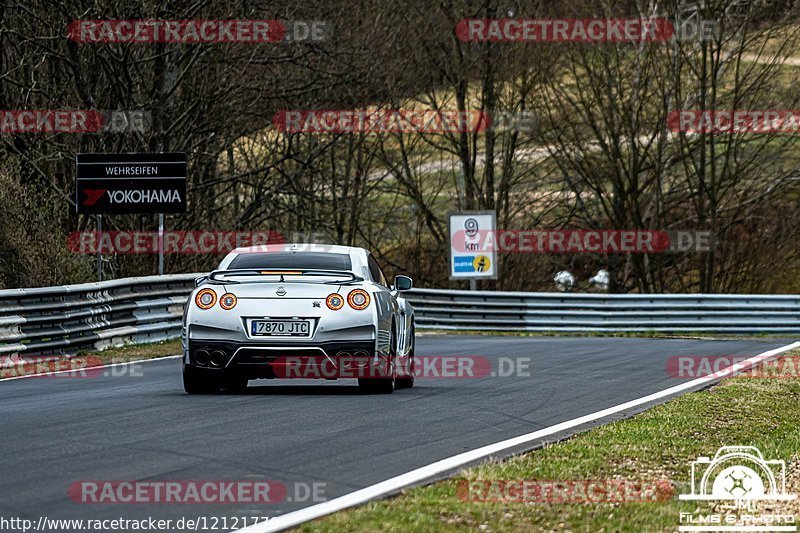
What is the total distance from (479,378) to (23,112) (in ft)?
52.2

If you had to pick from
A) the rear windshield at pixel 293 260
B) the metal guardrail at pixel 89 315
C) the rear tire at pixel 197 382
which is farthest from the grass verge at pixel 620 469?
the metal guardrail at pixel 89 315

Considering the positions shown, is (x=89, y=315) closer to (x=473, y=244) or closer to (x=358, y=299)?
(x=358, y=299)

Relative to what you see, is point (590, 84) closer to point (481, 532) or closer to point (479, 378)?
point (479, 378)

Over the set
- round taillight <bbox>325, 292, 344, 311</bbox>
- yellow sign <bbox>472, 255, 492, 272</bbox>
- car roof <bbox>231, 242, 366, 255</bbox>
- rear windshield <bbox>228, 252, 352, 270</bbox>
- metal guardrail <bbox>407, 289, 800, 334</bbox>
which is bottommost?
metal guardrail <bbox>407, 289, 800, 334</bbox>

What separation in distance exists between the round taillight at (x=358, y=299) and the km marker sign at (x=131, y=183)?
11208 millimetres

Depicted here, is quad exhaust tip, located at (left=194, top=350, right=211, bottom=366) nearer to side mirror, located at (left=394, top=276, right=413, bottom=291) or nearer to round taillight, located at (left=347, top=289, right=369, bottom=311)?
round taillight, located at (left=347, top=289, right=369, bottom=311)

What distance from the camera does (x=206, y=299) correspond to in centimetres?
1324

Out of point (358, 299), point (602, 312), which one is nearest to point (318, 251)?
point (358, 299)

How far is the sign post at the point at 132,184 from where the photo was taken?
24.0 metres

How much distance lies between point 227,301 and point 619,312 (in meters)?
21.7

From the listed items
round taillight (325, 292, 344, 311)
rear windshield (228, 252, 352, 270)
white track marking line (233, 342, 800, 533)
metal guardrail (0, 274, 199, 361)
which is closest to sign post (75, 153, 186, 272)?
metal guardrail (0, 274, 199, 361)

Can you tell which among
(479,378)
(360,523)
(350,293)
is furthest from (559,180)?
(360,523)

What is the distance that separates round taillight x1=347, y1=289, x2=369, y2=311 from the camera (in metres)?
13.3

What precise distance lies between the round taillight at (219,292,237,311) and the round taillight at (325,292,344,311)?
32.5 inches
